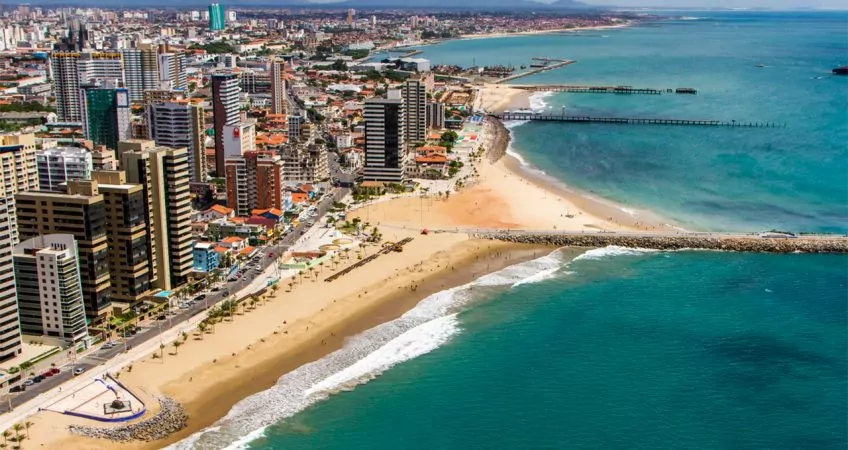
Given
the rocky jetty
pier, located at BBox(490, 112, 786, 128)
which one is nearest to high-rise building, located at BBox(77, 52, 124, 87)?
pier, located at BBox(490, 112, 786, 128)

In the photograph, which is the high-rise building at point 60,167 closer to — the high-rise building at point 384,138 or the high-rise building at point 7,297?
the high-rise building at point 7,297

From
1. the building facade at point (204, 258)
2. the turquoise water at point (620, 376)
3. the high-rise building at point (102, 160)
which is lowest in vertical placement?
the turquoise water at point (620, 376)

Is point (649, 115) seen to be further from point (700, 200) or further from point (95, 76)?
point (95, 76)

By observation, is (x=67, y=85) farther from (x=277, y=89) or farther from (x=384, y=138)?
(x=384, y=138)

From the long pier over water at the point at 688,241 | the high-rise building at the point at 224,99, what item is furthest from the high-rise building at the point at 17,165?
the long pier over water at the point at 688,241

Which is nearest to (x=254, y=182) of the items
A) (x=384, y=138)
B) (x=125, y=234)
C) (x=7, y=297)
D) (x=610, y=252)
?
(x=384, y=138)

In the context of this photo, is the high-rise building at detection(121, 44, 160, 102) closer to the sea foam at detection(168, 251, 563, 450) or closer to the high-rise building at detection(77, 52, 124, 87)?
the high-rise building at detection(77, 52, 124, 87)
